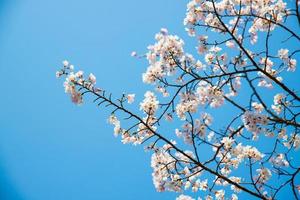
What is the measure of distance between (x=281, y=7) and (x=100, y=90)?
135 inches

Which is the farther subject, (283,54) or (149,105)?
(283,54)

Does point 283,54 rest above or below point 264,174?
above

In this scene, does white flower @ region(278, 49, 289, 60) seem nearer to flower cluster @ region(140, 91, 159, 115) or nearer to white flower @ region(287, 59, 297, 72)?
white flower @ region(287, 59, 297, 72)

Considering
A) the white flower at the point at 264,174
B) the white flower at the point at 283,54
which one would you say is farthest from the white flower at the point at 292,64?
the white flower at the point at 264,174

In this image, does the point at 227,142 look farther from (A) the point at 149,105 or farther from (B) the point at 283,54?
(B) the point at 283,54

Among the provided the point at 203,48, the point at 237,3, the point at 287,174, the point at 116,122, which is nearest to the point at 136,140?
the point at 116,122

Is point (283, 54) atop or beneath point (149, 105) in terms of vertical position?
atop

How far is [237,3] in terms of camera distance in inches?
250

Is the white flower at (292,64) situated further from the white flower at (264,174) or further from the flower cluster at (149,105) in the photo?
the flower cluster at (149,105)

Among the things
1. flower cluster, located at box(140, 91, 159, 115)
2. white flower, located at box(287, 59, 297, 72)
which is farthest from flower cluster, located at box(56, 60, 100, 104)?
white flower, located at box(287, 59, 297, 72)

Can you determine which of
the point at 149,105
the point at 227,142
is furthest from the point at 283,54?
the point at 149,105

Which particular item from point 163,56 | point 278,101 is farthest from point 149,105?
point 278,101

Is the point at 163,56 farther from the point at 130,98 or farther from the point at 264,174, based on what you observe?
the point at 264,174

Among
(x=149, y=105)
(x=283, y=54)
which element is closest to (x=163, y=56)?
(x=149, y=105)
